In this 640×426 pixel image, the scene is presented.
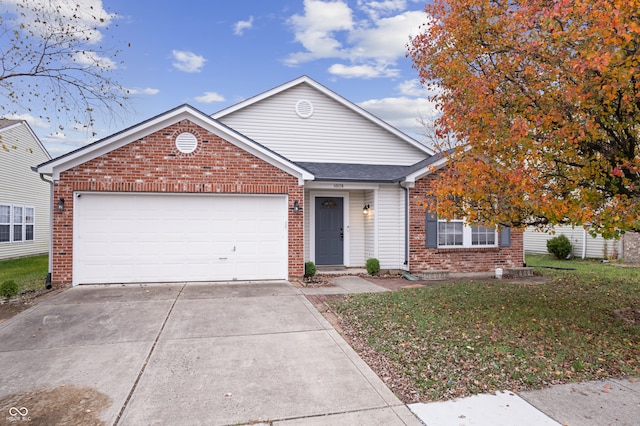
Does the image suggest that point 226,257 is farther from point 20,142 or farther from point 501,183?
point 20,142

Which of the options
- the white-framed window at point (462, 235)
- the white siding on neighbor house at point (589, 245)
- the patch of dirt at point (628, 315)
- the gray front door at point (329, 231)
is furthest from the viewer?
the white siding on neighbor house at point (589, 245)

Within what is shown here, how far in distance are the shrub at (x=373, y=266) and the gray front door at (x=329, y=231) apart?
1.28 m

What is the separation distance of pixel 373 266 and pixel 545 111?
21.6ft

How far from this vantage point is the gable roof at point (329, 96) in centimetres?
1268

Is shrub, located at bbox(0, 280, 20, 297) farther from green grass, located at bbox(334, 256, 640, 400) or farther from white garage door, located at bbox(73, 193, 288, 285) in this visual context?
green grass, located at bbox(334, 256, 640, 400)

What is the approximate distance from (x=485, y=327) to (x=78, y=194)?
9234 millimetres

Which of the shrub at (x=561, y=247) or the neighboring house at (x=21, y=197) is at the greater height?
the neighboring house at (x=21, y=197)

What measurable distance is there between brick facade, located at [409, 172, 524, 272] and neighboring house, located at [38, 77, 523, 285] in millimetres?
33

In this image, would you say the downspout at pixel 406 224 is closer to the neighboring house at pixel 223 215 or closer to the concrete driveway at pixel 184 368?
the neighboring house at pixel 223 215

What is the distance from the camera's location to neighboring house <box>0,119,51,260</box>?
1616 cm

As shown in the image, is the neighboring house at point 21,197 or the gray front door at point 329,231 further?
the neighboring house at point 21,197

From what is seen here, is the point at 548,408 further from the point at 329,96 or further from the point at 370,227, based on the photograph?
the point at 329,96

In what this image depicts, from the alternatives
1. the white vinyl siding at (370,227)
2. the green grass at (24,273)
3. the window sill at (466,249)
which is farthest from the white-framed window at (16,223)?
the window sill at (466,249)

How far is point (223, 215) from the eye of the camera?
9711mm
